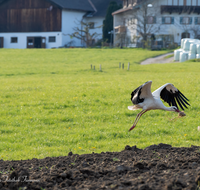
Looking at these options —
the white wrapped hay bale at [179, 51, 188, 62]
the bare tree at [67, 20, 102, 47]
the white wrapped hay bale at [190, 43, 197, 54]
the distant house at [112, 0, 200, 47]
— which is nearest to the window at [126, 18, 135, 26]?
the distant house at [112, 0, 200, 47]

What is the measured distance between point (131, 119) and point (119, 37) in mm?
49275

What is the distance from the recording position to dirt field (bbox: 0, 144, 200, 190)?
4.39 m

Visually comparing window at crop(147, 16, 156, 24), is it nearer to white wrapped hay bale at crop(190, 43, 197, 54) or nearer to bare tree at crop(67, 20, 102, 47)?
bare tree at crop(67, 20, 102, 47)

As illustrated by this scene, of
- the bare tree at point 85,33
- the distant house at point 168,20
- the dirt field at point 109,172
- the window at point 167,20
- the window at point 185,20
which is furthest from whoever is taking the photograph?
the bare tree at point 85,33

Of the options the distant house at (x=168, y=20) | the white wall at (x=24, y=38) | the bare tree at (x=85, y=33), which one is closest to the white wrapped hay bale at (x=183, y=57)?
the distant house at (x=168, y=20)

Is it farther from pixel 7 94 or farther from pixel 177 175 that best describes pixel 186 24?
pixel 177 175

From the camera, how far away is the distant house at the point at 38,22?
2360 inches

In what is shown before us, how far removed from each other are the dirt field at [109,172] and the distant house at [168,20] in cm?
4973

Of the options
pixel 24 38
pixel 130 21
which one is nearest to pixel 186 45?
pixel 130 21

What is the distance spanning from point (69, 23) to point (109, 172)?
193 ft

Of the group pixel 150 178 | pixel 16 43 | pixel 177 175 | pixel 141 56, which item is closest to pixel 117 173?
pixel 150 178

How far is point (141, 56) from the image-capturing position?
39.2 m

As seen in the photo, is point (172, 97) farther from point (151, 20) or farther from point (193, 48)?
point (151, 20)

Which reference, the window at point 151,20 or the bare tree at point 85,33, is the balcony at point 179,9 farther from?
the bare tree at point 85,33
